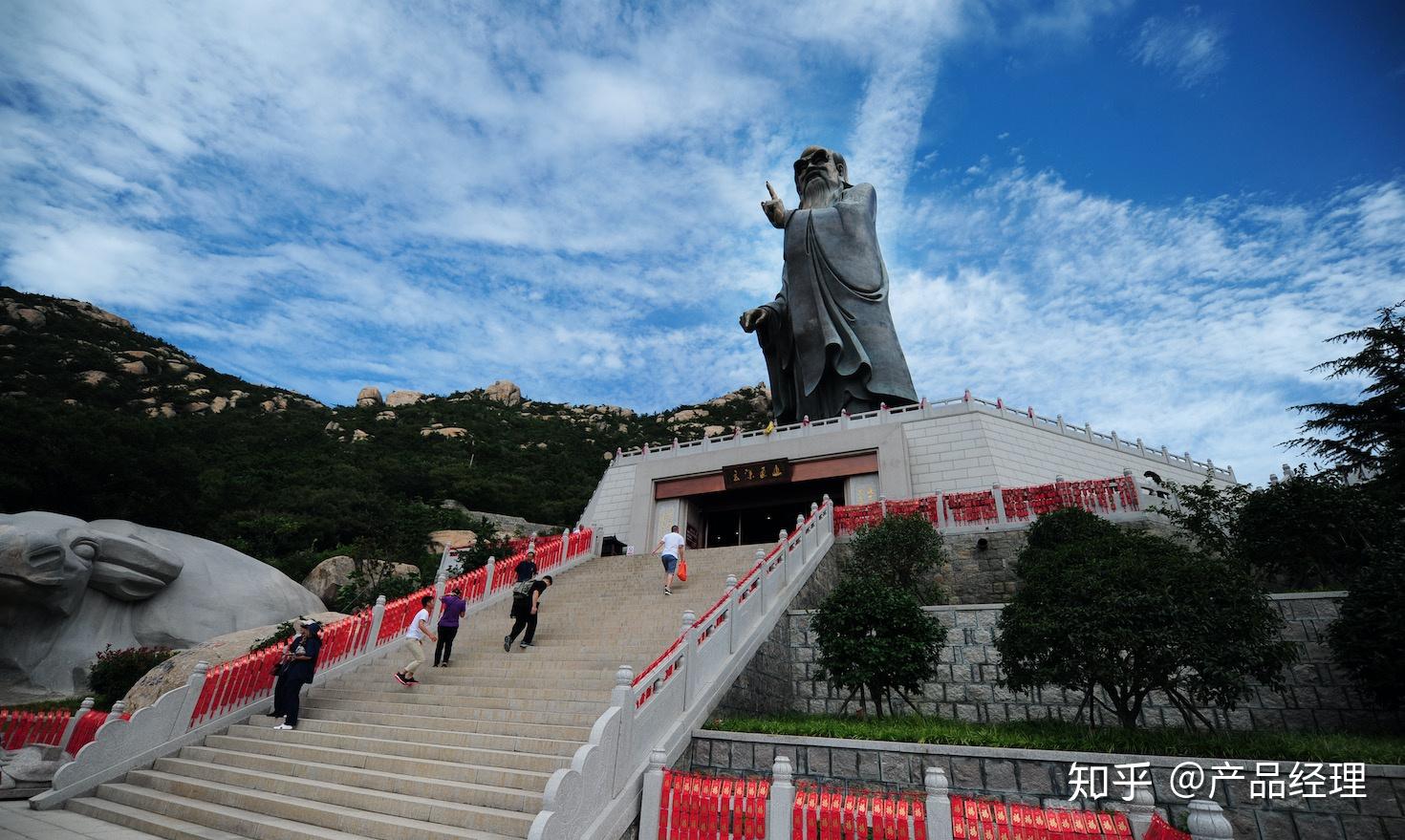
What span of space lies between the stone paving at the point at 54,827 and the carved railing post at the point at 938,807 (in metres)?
5.87

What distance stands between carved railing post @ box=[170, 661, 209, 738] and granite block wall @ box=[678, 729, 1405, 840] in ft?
17.3

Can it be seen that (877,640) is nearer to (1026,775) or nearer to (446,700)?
(1026,775)

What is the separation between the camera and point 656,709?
557 centimetres

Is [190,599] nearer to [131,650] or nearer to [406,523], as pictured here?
[131,650]

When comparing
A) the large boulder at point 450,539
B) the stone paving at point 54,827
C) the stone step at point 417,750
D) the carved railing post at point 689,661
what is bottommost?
the stone paving at point 54,827

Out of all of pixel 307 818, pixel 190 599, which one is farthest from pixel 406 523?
pixel 307 818

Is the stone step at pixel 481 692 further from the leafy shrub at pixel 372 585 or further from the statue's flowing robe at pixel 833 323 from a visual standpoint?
the statue's flowing robe at pixel 833 323

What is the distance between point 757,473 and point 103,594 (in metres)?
14.6

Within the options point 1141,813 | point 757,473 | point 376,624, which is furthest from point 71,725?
point 757,473

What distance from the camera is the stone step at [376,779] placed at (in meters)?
4.88

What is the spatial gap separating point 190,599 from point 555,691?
1242 centimetres

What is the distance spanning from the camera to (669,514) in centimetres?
1911

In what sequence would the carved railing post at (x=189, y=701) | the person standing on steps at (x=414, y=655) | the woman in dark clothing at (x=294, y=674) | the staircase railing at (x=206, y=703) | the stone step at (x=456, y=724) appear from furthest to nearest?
the person standing on steps at (x=414, y=655)
the woman in dark clothing at (x=294, y=674)
the carved railing post at (x=189, y=701)
the staircase railing at (x=206, y=703)
the stone step at (x=456, y=724)

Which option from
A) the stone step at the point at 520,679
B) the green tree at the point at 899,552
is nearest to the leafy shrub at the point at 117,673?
the stone step at the point at 520,679
